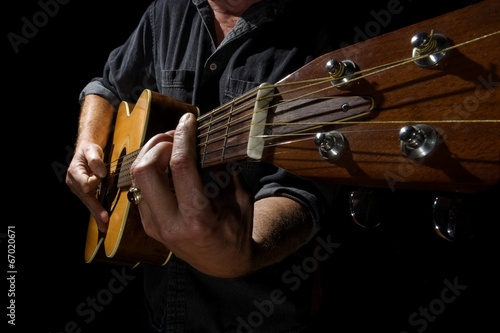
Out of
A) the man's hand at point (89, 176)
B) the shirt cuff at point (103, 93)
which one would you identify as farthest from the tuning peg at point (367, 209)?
the shirt cuff at point (103, 93)

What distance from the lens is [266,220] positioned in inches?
41.2

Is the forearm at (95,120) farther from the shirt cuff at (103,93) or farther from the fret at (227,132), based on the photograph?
the fret at (227,132)

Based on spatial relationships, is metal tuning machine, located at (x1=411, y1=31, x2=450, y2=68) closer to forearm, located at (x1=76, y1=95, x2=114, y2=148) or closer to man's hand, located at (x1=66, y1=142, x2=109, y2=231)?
man's hand, located at (x1=66, y1=142, x2=109, y2=231)

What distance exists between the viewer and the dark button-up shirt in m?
1.25

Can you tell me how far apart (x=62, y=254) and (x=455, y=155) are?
7.88ft

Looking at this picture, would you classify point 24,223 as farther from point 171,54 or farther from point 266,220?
point 266,220

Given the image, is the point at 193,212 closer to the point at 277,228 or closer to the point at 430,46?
the point at 277,228

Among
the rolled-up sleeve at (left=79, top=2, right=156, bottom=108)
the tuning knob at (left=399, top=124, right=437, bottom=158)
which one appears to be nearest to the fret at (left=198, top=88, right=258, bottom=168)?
the tuning knob at (left=399, top=124, right=437, bottom=158)

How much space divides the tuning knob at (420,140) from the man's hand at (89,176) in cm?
128

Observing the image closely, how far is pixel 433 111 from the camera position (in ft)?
1.71

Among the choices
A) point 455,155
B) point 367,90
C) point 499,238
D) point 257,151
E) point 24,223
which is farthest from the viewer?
point 24,223

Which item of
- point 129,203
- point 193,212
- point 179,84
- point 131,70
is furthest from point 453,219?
point 131,70

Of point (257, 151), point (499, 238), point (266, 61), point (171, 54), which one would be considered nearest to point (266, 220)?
point (257, 151)

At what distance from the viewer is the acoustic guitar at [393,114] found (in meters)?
0.47
